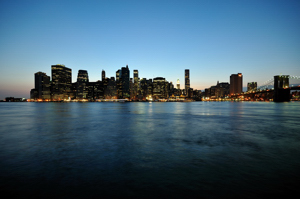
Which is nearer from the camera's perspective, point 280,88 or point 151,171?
point 151,171

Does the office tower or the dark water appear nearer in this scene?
the dark water

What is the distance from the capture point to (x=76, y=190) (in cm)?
707

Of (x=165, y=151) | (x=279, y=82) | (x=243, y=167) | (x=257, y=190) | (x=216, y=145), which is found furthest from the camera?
(x=279, y=82)

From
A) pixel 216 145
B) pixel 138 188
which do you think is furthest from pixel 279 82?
pixel 138 188

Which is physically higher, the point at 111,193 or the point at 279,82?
the point at 279,82

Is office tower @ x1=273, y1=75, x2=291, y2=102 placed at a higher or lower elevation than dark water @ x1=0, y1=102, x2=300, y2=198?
higher

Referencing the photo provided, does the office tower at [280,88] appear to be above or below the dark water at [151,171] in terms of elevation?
above

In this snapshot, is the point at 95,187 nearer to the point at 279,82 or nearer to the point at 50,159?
the point at 50,159

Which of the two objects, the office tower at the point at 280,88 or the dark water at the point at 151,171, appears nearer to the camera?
the dark water at the point at 151,171

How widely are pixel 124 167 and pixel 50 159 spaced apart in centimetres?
485

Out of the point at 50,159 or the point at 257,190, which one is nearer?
the point at 257,190

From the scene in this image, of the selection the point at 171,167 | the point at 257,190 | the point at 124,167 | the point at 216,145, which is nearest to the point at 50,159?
the point at 124,167

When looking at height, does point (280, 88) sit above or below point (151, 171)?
above

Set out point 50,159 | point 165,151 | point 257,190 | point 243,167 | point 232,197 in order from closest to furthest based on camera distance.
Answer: point 232,197
point 257,190
point 243,167
point 50,159
point 165,151
